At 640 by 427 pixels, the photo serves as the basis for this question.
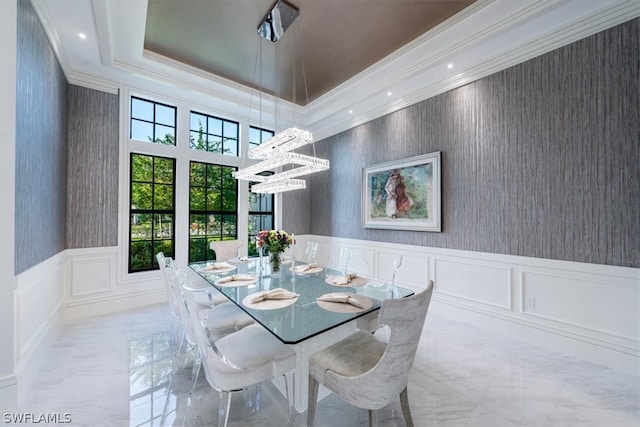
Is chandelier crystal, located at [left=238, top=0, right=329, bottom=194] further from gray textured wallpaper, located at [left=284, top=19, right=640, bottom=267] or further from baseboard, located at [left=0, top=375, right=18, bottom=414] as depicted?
baseboard, located at [left=0, top=375, right=18, bottom=414]

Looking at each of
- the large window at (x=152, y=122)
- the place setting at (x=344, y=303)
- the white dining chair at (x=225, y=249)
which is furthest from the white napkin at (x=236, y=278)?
the large window at (x=152, y=122)

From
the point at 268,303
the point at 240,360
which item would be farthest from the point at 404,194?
the point at 240,360

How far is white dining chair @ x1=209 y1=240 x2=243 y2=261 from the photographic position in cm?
385

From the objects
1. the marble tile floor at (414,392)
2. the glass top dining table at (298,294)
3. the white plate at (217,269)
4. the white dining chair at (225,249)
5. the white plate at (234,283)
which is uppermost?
the white dining chair at (225,249)

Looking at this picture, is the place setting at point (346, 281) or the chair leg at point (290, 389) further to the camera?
the place setting at point (346, 281)

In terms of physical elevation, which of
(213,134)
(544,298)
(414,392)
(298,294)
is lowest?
(414,392)

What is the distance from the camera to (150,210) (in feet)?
13.5

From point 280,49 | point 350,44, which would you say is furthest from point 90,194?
point 350,44

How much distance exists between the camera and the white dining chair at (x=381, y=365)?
1.23 m

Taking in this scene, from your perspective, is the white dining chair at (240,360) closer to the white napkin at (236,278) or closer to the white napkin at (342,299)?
the white napkin at (342,299)

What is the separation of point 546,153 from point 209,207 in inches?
185

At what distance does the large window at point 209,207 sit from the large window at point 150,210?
0.32 metres

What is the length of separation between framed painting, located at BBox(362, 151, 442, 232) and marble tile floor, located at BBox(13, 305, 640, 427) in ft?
5.40

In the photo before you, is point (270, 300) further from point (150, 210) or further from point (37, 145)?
point (150, 210)
